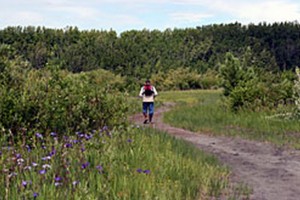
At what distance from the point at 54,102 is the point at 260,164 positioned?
14.7 ft

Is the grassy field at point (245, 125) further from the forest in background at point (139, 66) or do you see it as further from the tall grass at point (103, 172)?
the tall grass at point (103, 172)

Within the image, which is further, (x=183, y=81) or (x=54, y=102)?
(x=183, y=81)

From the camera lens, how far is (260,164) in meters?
10.5

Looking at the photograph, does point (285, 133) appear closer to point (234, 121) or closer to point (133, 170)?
point (234, 121)

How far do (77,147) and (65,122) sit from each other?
1.99 metres

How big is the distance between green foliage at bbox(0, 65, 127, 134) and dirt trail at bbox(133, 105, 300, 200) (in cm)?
275

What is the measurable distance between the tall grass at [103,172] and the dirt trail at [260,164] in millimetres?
614

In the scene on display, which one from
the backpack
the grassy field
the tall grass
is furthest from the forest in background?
the backpack

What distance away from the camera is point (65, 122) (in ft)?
30.3

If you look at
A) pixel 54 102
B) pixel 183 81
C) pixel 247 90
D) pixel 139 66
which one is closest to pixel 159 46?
pixel 139 66

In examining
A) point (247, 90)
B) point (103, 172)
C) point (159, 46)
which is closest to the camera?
point (103, 172)

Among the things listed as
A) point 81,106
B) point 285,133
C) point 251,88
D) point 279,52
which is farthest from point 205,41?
point 81,106

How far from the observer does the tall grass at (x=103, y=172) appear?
17.6 feet

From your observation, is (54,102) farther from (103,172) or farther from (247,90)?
(247,90)
